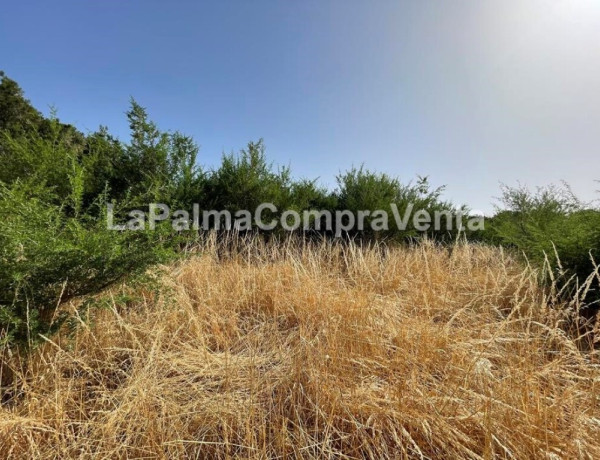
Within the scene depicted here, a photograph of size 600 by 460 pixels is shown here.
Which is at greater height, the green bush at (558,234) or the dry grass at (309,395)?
the green bush at (558,234)

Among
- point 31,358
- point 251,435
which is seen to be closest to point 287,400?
point 251,435

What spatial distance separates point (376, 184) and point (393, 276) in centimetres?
Result: 347

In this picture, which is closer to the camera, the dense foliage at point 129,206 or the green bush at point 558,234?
the dense foliage at point 129,206

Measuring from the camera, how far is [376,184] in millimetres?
6320

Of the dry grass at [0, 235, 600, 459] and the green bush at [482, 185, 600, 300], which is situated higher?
the green bush at [482, 185, 600, 300]

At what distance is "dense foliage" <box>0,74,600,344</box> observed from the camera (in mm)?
1517

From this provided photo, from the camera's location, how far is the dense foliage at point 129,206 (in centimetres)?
152

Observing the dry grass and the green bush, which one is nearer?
the dry grass

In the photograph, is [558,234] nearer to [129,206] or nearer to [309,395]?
[309,395]

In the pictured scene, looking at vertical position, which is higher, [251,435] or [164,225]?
[164,225]

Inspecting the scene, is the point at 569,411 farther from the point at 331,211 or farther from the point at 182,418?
the point at 331,211

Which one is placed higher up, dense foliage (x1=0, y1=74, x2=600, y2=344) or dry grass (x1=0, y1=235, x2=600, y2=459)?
dense foliage (x1=0, y1=74, x2=600, y2=344)

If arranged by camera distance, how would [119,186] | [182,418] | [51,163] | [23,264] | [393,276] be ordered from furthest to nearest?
1. [119,186]
2. [51,163]
3. [393,276]
4. [23,264]
5. [182,418]

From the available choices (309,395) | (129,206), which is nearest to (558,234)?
(309,395)
